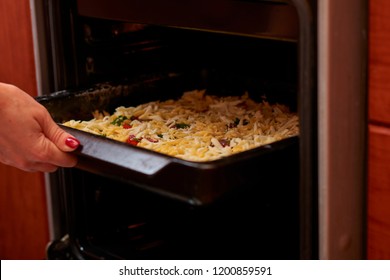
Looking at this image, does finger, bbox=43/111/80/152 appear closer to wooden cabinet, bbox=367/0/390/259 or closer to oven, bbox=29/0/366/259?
oven, bbox=29/0/366/259

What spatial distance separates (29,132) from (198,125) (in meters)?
0.35

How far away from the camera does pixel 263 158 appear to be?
1.15 meters

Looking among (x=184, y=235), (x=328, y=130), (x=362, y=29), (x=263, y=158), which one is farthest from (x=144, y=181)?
(x=184, y=235)

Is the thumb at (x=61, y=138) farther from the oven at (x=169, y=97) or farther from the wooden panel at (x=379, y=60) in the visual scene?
the wooden panel at (x=379, y=60)

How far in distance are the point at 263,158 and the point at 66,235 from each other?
739mm

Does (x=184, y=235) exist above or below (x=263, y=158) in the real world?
below

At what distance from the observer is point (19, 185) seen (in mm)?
1882

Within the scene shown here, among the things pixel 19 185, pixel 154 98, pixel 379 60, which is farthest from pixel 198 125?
pixel 19 185

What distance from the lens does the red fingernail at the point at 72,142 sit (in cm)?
129

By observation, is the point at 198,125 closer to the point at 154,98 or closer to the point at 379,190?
the point at 154,98

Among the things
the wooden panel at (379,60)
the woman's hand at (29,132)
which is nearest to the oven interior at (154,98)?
the woman's hand at (29,132)

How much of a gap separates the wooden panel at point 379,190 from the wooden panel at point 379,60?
3cm

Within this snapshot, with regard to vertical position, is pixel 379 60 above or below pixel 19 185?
above

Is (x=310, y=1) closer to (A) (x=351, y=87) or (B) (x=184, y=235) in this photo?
(A) (x=351, y=87)
